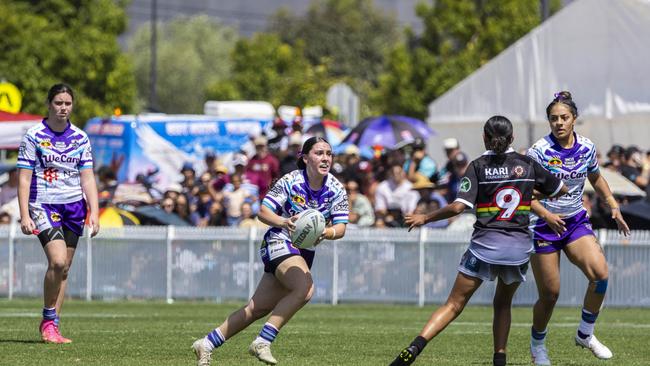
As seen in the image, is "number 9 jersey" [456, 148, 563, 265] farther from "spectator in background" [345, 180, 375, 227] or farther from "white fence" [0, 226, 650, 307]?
"spectator in background" [345, 180, 375, 227]

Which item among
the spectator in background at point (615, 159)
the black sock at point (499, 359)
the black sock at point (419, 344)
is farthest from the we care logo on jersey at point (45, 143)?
the spectator in background at point (615, 159)

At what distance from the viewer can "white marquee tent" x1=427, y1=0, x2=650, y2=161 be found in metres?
24.9

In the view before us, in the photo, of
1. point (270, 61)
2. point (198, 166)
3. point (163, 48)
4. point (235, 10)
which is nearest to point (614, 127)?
point (198, 166)

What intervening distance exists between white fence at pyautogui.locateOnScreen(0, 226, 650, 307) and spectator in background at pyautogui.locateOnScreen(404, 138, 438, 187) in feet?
7.52

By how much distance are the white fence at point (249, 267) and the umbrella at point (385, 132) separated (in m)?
5.44

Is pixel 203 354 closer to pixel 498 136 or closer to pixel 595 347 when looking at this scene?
pixel 498 136

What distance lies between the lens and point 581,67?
26.0 m

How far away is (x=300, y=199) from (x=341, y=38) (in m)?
84.7

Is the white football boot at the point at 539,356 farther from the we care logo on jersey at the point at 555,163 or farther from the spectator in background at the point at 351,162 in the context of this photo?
the spectator in background at the point at 351,162

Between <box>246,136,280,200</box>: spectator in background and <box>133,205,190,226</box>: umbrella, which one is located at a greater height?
<box>246,136,280,200</box>: spectator in background

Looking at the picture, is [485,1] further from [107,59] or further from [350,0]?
[350,0]

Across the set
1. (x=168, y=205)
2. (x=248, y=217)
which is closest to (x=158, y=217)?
(x=168, y=205)

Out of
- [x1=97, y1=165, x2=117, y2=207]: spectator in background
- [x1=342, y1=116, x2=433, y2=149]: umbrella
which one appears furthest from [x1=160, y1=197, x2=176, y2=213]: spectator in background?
[x1=342, y1=116, x2=433, y2=149]: umbrella

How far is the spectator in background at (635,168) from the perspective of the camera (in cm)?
2164
